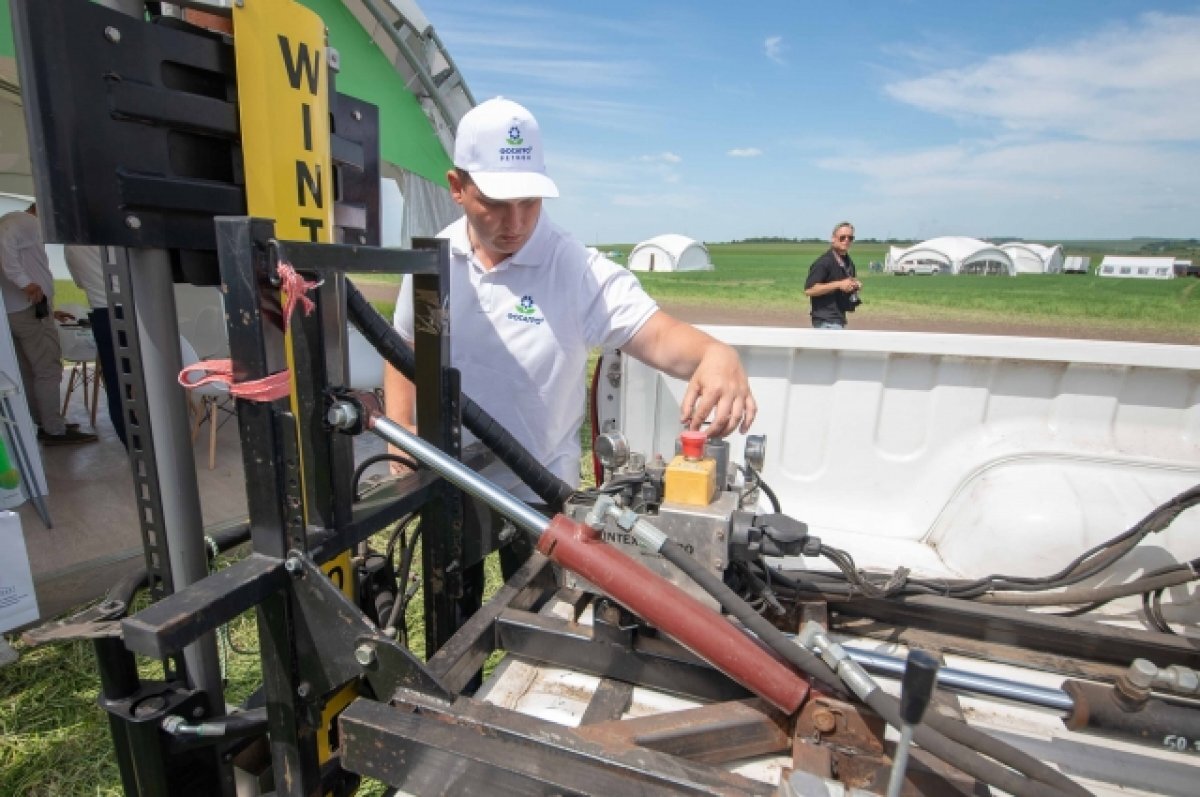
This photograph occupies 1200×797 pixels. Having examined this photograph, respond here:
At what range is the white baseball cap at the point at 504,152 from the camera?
1742mm

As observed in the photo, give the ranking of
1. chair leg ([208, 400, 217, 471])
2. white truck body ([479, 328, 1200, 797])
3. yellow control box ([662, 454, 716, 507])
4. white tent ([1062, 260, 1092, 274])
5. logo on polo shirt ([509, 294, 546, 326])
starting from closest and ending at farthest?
yellow control box ([662, 454, 716, 507]), logo on polo shirt ([509, 294, 546, 326]), white truck body ([479, 328, 1200, 797]), chair leg ([208, 400, 217, 471]), white tent ([1062, 260, 1092, 274])

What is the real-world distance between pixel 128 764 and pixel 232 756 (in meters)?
0.19

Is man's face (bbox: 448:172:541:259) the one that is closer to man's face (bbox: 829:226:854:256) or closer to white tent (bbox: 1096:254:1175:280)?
man's face (bbox: 829:226:854:256)

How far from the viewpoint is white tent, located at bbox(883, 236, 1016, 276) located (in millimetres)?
55188

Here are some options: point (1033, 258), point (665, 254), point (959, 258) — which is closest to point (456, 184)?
point (665, 254)

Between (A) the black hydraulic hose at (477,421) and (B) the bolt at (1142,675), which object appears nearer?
(B) the bolt at (1142,675)

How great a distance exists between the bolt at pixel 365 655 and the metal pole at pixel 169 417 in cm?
44

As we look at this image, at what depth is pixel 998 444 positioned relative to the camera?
234 centimetres

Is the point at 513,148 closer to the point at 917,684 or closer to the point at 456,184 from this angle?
the point at 456,184

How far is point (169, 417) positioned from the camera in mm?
1229

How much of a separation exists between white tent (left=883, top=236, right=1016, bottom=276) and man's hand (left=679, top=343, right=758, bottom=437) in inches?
2425

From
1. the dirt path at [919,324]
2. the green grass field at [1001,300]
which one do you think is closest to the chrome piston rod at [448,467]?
the dirt path at [919,324]

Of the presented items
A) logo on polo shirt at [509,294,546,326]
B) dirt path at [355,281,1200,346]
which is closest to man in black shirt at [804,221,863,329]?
logo on polo shirt at [509,294,546,326]

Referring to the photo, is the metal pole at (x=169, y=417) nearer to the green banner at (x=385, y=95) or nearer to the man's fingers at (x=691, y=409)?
the man's fingers at (x=691, y=409)
